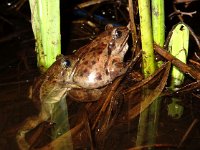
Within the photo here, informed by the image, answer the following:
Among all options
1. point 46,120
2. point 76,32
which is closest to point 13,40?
point 76,32

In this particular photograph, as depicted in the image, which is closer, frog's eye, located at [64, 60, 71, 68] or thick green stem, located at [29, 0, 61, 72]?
thick green stem, located at [29, 0, 61, 72]

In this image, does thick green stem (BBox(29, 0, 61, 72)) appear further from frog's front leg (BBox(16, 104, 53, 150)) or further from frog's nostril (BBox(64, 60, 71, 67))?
frog's front leg (BBox(16, 104, 53, 150))

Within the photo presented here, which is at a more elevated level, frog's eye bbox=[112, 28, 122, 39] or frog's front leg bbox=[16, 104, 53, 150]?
frog's eye bbox=[112, 28, 122, 39]

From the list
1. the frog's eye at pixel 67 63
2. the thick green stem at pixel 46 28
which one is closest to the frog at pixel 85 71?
the frog's eye at pixel 67 63

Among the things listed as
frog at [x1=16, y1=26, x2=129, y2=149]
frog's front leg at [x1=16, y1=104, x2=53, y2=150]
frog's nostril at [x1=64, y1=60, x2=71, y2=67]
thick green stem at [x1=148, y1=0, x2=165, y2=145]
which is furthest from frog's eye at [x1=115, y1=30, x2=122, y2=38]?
frog's front leg at [x1=16, y1=104, x2=53, y2=150]

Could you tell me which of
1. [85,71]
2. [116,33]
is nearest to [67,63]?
[85,71]

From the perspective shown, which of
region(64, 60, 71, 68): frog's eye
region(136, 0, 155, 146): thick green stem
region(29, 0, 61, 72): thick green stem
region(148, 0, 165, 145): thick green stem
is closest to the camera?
region(136, 0, 155, 146): thick green stem

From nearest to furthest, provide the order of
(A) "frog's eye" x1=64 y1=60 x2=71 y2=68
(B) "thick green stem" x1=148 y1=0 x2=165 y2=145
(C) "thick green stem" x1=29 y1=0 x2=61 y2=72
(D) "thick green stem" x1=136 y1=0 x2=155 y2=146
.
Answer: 1. (D) "thick green stem" x1=136 y1=0 x2=155 y2=146
2. (B) "thick green stem" x1=148 y1=0 x2=165 y2=145
3. (C) "thick green stem" x1=29 y1=0 x2=61 y2=72
4. (A) "frog's eye" x1=64 y1=60 x2=71 y2=68

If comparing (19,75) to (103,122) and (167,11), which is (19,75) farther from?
(167,11)
